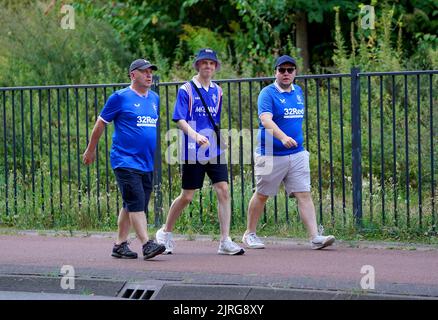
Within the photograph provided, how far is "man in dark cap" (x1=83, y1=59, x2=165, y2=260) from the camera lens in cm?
917

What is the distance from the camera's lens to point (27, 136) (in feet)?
50.7

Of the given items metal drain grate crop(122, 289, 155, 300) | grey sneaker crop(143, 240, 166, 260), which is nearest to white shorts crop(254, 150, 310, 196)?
grey sneaker crop(143, 240, 166, 260)

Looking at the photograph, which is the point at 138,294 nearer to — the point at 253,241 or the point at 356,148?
the point at 253,241

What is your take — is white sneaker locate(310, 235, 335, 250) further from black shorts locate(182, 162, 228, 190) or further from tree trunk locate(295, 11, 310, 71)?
tree trunk locate(295, 11, 310, 71)

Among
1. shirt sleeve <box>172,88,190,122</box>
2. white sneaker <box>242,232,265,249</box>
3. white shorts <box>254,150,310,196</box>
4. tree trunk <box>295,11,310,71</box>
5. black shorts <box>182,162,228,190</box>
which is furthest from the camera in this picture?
tree trunk <box>295,11,310,71</box>

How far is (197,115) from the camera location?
9406mm

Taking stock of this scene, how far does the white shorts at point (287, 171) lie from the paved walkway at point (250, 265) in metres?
0.63

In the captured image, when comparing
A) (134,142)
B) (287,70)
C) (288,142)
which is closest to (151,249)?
(134,142)

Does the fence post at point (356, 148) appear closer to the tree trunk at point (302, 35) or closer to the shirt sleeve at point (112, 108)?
the shirt sleeve at point (112, 108)

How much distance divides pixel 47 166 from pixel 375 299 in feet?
23.4

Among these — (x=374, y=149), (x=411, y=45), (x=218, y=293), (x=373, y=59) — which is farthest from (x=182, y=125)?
(x=411, y=45)

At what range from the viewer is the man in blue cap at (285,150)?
32.0ft

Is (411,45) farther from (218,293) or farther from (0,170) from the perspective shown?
(218,293)

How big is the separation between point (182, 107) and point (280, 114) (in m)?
1.01
